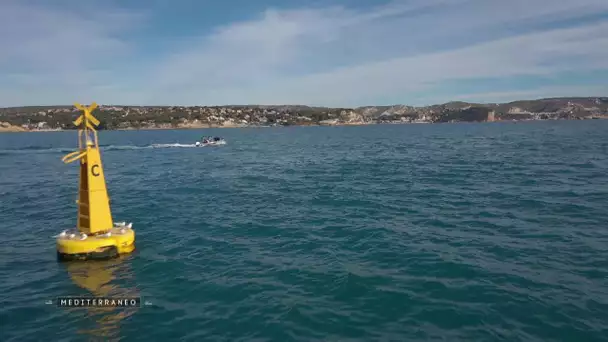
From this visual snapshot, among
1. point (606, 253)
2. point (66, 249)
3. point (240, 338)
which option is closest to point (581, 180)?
point (606, 253)

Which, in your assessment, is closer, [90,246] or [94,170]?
[90,246]

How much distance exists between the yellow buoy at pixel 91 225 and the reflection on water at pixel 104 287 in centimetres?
66

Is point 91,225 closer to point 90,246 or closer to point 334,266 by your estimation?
point 90,246

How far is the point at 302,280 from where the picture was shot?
21.1m

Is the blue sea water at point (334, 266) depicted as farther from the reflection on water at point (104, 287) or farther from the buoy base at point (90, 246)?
the buoy base at point (90, 246)

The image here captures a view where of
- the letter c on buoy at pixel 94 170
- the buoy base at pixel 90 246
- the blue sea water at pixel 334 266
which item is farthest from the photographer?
the letter c on buoy at pixel 94 170

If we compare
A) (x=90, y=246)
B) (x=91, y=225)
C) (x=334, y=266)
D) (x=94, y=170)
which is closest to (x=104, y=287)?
(x=90, y=246)

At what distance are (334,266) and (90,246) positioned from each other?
1367 cm

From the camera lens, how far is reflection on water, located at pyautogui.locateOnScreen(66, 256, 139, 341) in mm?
16891

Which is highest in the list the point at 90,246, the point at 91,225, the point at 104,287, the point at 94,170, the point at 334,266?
the point at 94,170

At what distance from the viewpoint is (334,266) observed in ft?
74.7

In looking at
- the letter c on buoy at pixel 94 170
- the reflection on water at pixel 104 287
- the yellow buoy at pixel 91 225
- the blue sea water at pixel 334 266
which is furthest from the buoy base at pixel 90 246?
the letter c on buoy at pixel 94 170

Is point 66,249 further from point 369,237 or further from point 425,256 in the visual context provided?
point 425,256

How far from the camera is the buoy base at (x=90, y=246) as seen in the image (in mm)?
24547
